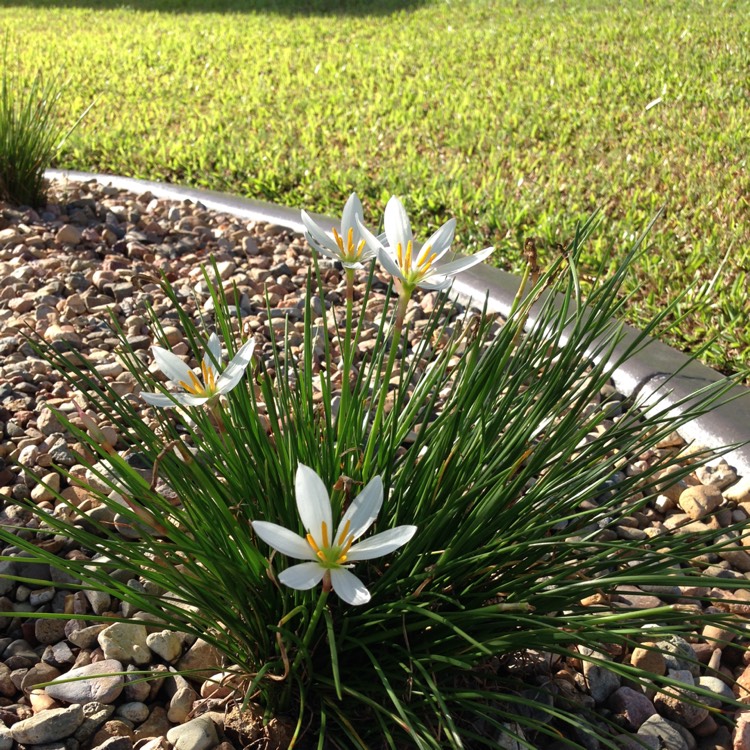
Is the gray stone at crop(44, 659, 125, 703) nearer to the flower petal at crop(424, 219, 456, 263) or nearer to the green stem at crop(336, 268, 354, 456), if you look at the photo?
the green stem at crop(336, 268, 354, 456)

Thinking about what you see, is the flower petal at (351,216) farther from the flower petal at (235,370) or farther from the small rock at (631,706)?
the small rock at (631,706)

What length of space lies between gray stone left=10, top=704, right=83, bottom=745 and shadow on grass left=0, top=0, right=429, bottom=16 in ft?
24.4

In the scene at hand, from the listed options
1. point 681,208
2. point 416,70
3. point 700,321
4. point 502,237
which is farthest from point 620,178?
point 416,70

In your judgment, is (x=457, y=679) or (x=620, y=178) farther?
(x=620, y=178)

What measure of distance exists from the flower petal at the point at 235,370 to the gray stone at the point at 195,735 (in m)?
0.53

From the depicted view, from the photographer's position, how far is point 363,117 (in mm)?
4883

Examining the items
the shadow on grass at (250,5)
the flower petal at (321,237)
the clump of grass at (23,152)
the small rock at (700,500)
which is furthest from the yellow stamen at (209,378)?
the shadow on grass at (250,5)

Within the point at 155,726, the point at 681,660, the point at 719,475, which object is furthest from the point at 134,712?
the point at 719,475

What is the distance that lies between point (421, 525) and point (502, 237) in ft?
7.33

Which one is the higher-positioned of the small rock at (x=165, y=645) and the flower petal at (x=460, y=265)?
the flower petal at (x=460, y=265)

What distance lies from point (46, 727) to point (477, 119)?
159 inches

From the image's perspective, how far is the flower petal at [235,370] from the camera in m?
1.09

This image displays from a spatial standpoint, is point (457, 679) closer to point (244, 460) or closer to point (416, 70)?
point (244, 460)

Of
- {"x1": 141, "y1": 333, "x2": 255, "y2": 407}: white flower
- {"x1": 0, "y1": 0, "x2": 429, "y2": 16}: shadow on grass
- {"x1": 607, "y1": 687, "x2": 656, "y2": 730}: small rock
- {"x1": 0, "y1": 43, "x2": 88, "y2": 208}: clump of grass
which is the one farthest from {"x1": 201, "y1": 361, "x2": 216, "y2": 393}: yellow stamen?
{"x1": 0, "y1": 0, "x2": 429, "y2": 16}: shadow on grass
